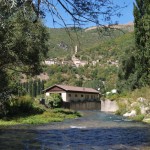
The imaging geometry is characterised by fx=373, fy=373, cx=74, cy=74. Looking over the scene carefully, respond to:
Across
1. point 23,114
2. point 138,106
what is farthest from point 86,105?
point 23,114

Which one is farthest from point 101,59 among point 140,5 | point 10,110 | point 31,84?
point 10,110

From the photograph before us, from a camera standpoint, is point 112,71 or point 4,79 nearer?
point 4,79

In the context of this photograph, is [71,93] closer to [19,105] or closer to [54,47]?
[19,105]

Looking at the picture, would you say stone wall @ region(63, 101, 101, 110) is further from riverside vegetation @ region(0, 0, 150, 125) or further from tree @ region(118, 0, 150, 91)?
tree @ region(118, 0, 150, 91)

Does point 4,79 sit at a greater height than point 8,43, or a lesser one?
lesser

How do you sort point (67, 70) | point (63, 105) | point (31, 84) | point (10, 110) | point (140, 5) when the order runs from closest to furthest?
point (10, 110)
point (140, 5)
point (63, 105)
point (31, 84)
point (67, 70)

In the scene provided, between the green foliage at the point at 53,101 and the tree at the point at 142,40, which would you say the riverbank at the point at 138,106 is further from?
the green foliage at the point at 53,101

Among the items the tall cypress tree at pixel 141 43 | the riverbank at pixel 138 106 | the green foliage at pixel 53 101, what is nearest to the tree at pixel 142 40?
the tall cypress tree at pixel 141 43

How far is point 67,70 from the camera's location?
131m

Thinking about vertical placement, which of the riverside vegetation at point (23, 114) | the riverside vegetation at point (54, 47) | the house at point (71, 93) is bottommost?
the riverside vegetation at point (23, 114)

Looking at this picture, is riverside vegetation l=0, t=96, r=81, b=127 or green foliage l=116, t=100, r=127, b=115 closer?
riverside vegetation l=0, t=96, r=81, b=127

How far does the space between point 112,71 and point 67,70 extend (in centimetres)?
1750

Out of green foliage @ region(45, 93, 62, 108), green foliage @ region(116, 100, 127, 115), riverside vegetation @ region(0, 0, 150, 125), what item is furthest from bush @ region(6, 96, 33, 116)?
green foliage @ region(116, 100, 127, 115)

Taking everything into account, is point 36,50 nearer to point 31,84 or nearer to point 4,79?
point 4,79
